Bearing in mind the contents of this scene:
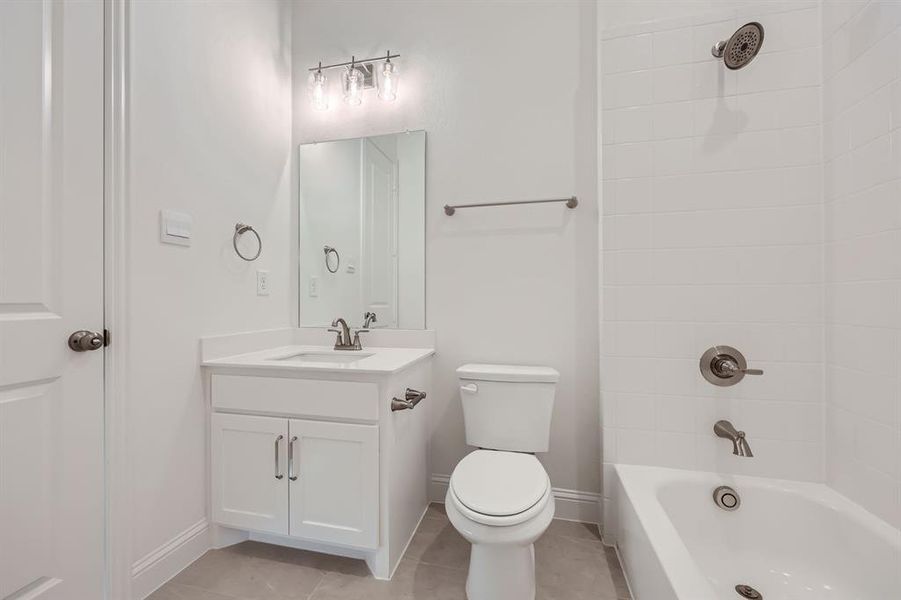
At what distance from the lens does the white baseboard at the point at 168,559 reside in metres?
1.27

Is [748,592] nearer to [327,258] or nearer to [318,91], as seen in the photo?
[327,258]

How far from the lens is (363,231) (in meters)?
2.01

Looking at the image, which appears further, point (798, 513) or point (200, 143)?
point (200, 143)

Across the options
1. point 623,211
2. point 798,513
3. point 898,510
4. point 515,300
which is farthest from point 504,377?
point 898,510

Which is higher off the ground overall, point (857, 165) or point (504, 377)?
point (857, 165)

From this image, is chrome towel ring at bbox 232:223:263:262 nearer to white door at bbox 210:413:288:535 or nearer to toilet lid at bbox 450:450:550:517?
white door at bbox 210:413:288:535

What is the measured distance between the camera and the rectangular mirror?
1.95 meters

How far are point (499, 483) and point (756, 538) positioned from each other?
935 mm

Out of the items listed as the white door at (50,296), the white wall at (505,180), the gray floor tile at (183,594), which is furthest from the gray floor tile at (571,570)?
the white door at (50,296)

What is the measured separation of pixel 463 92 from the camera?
191 centimetres

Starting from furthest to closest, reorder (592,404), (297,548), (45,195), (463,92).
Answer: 1. (463,92)
2. (592,404)
3. (297,548)
4. (45,195)

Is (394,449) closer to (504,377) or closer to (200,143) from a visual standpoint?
(504,377)

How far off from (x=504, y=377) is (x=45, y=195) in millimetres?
1573

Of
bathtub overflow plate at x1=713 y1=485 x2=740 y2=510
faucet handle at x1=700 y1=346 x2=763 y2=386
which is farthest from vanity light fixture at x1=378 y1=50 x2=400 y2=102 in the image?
bathtub overflow plate at x1=713 y1=485 x2=740 y2=510
